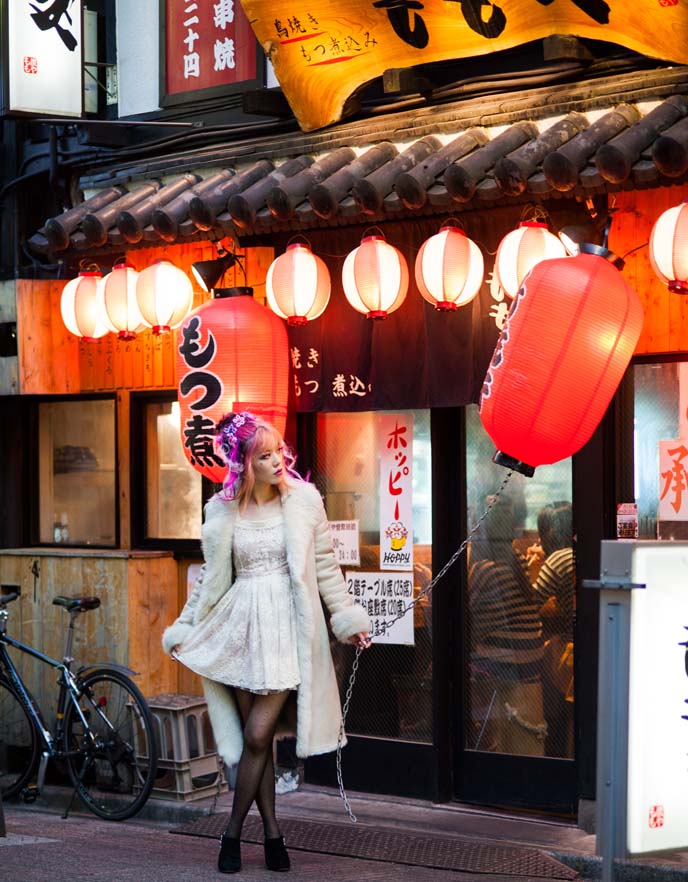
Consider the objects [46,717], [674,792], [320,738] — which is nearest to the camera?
[674,792]

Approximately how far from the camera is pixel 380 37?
429 inches

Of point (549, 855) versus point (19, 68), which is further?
point (19, 68)

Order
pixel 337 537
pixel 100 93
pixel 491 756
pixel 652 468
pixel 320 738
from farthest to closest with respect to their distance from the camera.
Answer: pixel 100 93, pixel 337 537, pixel 491 756, pixel 652 468, pixel 320 738

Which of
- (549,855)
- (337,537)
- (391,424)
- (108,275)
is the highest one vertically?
(108,275)

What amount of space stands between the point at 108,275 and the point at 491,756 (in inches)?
194

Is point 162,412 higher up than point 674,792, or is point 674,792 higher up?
point 162,412

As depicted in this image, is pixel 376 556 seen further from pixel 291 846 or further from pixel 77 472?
pixel 77 472

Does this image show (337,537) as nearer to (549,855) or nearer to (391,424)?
(391,424)

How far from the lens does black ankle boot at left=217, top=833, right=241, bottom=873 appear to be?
9.08 metres

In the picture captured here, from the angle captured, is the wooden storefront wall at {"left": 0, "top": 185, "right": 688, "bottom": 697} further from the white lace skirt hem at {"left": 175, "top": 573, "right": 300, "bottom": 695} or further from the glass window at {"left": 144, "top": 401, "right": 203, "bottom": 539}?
the white lace skirt hem at {"left": 175, "top": 573, "right": 300, "bottom": 695}

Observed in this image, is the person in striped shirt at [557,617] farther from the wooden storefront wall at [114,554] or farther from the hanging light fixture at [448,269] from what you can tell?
the wooden storefront wall at [114,554]

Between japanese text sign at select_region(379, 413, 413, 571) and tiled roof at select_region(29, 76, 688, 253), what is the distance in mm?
1678

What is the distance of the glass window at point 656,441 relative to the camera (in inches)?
389

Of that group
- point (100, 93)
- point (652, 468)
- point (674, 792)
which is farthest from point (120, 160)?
point (674, 792)
